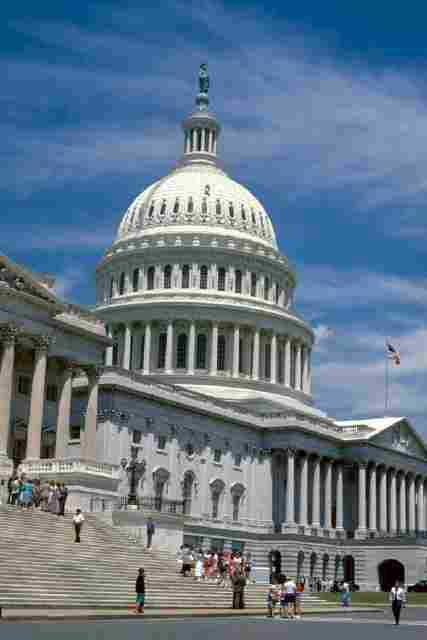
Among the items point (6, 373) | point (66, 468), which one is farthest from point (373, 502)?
point (6, 373)

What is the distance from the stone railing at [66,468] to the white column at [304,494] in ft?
158

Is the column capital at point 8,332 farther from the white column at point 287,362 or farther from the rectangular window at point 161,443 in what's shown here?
the white column at point 287,362

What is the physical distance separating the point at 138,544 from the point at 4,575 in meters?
17.4

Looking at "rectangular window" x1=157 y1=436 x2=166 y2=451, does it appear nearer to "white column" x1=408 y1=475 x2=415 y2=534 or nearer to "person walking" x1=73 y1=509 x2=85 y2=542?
"person walking" x1=73 y1=509 x2=85 y2=542

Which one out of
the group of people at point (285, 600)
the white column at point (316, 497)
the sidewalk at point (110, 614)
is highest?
the white column at point (316, 497)

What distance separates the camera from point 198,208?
133500mm

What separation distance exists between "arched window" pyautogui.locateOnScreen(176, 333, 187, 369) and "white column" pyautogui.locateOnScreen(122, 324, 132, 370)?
578 centimetres

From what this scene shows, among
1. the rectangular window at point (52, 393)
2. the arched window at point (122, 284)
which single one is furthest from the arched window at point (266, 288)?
the rectangular window at point (52, 393)

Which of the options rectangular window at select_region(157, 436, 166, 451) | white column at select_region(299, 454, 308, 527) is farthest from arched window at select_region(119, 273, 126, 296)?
rectangular window at select_region(157, 436, 166, 451)

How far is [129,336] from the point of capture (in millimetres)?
127125

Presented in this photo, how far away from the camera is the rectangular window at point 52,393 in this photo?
80812mm

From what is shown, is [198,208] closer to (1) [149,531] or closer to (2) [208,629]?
(1) [149,531]

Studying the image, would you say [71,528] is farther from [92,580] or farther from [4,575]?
[4,575]

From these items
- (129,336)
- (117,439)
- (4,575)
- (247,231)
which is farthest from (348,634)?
(247,231)
